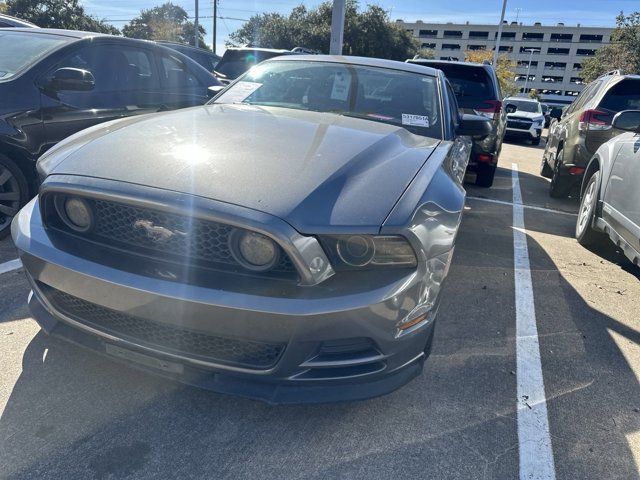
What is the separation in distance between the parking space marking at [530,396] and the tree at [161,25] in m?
52.7

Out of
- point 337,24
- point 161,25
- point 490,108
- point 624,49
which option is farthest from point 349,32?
point 490,108

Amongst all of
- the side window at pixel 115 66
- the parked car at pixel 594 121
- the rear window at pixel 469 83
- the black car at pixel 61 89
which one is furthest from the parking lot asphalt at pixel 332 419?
the rear window at pixel 469 83

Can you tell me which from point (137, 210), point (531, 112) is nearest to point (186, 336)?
point (137, 210)

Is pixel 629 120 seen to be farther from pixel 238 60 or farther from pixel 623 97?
pixel 238 60

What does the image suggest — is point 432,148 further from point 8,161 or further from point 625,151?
point 8,161

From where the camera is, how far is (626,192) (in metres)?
4.01

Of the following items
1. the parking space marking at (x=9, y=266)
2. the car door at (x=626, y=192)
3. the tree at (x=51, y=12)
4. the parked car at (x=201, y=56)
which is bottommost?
the parking space marking at (x=9, y=266)

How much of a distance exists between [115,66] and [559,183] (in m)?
5.95

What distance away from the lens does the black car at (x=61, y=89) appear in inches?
150

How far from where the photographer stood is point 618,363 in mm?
2969

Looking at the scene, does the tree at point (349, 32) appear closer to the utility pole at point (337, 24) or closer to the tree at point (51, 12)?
the tree at point (51, 12)

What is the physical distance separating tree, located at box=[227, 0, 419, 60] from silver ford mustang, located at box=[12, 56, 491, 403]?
39252mm

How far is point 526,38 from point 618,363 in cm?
A: 10257

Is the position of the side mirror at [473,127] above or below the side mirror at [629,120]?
below
